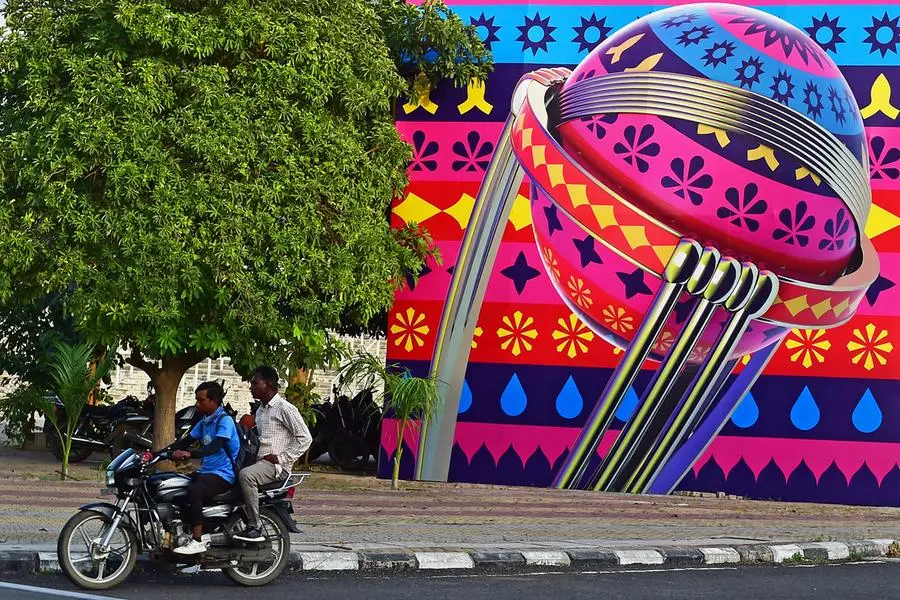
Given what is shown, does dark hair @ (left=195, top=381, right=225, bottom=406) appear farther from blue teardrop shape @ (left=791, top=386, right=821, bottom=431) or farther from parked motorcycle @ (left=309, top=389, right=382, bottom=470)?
parked motorcycle @ (left=309, top=389, right=382, bottom=470)

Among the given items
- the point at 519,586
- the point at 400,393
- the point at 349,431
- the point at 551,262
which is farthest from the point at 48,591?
the point at 349,431

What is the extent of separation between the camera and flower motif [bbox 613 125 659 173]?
16984mm

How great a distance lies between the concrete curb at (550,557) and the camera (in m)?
9.28

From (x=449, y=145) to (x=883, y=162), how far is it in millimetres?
5642

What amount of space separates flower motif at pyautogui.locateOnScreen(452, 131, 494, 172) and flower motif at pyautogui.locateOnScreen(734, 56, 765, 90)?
3376 mm

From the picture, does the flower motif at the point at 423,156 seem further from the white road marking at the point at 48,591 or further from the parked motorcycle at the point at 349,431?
the white road marking at the point at 48,591

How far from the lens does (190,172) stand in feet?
51.8

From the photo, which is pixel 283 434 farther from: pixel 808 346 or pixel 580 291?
pixel 808 346

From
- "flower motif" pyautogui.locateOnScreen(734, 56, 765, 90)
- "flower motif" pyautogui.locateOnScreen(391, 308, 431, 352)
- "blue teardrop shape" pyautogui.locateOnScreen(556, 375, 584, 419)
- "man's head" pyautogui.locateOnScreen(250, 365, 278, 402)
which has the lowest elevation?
"blue teardrop shape" pyautogui.locateOnScreen(556, 375, 584, 419)

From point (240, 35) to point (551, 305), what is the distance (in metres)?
5.29

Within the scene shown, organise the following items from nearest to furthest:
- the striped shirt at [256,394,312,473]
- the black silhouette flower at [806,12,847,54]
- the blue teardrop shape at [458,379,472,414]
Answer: the striped shirt at [256,394,312,473], the black silhouette flower at [806,12,847,54], the blue teardrop shape at [458,379,472,414]

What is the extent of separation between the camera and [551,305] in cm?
1759

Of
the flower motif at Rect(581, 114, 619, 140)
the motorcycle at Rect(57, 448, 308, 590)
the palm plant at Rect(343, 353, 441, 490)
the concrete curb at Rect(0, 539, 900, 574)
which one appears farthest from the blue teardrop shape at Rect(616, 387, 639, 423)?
the motorcycle at Rect(57, 448, 308, 590)

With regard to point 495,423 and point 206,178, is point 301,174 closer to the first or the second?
point 206,178
